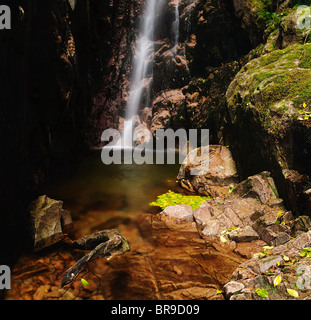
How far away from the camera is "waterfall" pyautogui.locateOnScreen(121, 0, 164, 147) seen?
19.2 meters

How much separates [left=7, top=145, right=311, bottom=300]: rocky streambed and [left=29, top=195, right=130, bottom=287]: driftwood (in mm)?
129

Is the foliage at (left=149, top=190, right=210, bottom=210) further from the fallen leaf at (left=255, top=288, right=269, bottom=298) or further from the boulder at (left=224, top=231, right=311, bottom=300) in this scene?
the fallen leaf at (left=255, top=288, right=269, bottom=298)

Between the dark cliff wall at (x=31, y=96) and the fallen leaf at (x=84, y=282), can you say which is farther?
the dark cliff wall at (x=31, y=96)

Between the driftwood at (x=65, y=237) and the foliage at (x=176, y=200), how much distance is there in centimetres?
210

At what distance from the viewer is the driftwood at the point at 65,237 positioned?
3679 mm

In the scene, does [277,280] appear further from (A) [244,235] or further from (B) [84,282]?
(B) [84,282]

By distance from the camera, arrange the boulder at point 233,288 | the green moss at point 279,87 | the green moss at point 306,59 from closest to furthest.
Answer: the boulder at point 233,288, the green moss at point 279,87, the green moss at point 306,59

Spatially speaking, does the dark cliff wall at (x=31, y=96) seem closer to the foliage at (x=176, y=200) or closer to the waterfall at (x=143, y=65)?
the foliage at (x=176, y=200)

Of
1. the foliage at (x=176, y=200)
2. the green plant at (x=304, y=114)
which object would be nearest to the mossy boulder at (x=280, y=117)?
the green plant at (x=304, y=114)

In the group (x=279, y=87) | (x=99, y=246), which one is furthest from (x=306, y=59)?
(x=99, y=246)

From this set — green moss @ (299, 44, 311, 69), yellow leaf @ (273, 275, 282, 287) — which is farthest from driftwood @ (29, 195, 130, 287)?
green moss @ (299, 44, 311, 69)

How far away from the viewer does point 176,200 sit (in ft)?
20.9

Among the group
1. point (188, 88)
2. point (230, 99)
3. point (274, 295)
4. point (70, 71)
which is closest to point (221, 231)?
point (274, 295)
